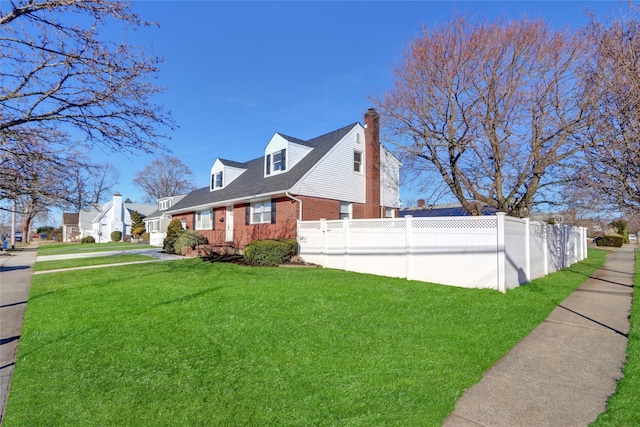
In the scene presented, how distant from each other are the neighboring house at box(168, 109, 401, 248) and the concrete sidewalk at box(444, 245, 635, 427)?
34.9 feet

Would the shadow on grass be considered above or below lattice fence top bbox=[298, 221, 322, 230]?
below

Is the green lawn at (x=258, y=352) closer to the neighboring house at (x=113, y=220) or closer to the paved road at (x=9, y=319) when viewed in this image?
the paved road at (x=9, y=319)

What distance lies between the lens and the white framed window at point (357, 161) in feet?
57.7

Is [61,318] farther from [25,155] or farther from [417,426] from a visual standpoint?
[417,426]

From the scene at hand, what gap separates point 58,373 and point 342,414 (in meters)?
3.27

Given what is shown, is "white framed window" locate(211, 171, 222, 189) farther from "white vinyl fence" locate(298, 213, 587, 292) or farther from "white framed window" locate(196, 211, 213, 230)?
"white vinyl fence" locate(298, 213, 587, 292)

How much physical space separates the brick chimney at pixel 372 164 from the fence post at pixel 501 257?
9831mm

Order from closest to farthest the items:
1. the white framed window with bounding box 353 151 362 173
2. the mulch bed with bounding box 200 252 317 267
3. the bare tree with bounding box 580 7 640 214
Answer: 1. the bare tree with bounding box 580 7 640 214
2. the mulch bed with bounding box 200 252 317 267
3. the white framed window with bounding box 353 151 362 173

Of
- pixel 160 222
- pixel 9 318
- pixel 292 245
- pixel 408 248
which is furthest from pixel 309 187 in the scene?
pixel 160 222

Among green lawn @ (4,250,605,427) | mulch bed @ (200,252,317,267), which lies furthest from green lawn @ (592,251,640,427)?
mulch bed @ (200,252,317,267)

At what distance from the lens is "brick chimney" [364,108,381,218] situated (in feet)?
57.9

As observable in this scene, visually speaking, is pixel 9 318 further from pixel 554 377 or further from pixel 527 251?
pixel 527 251

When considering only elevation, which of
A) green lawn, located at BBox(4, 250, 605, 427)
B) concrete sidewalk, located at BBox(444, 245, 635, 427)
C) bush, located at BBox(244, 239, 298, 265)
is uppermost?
bush, located at BBox(244, 239, 298, 265)

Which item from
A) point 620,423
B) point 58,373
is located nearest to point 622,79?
point 620,423
